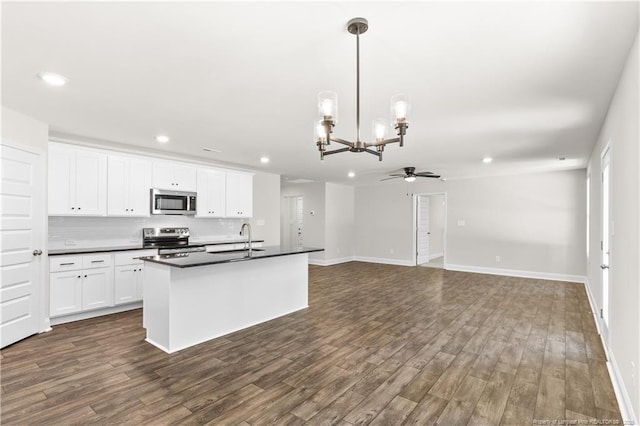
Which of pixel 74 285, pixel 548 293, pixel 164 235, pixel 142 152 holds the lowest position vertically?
pixel 548 293

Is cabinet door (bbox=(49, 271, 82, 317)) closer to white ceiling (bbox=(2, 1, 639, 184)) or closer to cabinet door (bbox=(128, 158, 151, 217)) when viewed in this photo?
cabinet door (bbox=(128, 158, 151, 217))

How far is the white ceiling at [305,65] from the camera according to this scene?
171cm

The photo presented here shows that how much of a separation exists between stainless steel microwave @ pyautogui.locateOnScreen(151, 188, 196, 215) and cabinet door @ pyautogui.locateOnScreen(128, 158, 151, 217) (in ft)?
0.32

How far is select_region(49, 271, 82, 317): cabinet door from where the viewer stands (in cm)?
391

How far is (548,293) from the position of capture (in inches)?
224

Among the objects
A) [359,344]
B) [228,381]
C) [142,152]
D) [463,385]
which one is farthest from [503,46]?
[142,152]

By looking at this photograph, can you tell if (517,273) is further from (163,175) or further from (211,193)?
(163,175)

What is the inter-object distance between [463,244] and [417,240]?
124 centimetres

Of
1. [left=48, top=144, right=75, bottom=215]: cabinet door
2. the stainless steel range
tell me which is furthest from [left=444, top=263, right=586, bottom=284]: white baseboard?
[left=48, top=144, right=75, bottom=215]: cabinet door

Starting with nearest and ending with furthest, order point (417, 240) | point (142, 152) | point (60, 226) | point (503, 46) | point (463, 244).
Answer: point (503, 46) → point (60, 226) → point (142, 152) → point (463, 244) → point (417, 240)

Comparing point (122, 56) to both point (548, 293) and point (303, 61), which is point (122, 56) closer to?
point (303, 61)

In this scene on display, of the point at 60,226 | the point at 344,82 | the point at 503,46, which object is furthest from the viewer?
the point at 60,226

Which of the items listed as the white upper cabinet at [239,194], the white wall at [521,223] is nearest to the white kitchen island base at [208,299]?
the white upper cabinet at [239,194]

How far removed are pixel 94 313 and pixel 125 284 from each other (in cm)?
50
